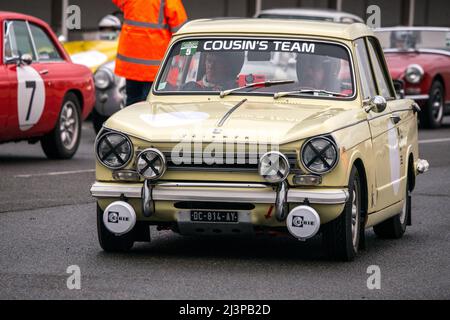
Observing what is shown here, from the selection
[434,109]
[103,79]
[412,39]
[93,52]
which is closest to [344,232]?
[103,79]

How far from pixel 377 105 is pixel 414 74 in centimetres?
1289

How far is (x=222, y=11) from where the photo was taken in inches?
1422

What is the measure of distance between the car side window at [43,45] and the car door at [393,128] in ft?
18.9

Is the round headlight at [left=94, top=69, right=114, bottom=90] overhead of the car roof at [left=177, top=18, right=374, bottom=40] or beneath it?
beneath

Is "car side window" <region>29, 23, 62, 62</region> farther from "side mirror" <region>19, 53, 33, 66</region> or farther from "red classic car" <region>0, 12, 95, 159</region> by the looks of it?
"side mirror" <region>19, 53, 33, 66</region>

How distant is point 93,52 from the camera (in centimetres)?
2053

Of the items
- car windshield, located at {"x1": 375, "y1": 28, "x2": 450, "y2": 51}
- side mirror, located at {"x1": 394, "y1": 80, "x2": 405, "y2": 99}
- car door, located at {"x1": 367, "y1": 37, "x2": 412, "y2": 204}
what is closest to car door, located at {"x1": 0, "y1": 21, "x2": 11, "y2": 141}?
side mirror, located at {"x1": 394, "y1": 80, "x2": 405, "y2": 99}

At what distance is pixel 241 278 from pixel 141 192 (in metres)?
0.80

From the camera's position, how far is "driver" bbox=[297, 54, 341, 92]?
9.30 metres

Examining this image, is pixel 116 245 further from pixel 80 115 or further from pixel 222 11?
pixel 222 11

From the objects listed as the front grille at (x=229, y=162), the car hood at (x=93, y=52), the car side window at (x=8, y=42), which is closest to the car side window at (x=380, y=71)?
the front grille at (x=229, y=162)

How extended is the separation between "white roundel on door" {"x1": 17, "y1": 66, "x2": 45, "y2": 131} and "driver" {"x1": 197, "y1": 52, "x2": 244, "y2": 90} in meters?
5.24

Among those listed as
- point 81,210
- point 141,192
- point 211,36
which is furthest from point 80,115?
point 141,192

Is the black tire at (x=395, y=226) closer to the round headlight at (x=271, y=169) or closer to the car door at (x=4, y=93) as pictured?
the round headlight at (x=271, y=169)
